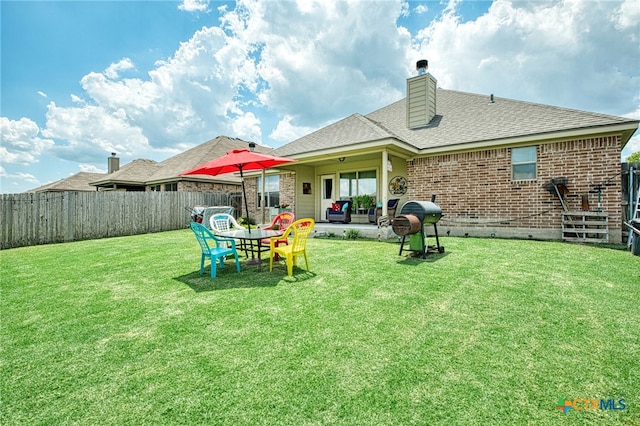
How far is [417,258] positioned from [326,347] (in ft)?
13.8

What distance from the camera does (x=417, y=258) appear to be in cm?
629

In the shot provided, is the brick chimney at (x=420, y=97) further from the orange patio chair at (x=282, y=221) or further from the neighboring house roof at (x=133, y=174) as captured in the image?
the neighboring house roof at (x=133, y=174)

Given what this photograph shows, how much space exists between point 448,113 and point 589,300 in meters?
10.6

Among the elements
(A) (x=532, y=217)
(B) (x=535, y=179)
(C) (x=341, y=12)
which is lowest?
(A) (x=532, y=217)

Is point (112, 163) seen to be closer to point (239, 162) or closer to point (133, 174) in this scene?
point (133, 174)

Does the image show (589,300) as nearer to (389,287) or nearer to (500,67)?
(389,287)

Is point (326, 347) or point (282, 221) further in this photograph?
point (282, 221)

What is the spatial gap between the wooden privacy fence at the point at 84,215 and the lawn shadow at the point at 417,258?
40.1 feet

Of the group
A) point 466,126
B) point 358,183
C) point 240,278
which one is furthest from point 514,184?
point 240,278

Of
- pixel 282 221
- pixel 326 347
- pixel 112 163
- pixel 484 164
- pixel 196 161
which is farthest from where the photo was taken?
pixel 112 163

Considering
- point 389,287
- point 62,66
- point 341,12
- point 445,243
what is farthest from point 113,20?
point 445,243

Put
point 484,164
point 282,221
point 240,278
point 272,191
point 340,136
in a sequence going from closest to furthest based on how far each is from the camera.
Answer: point 240,278, point 282,221, point 484,164, point 340,136, point 272,191

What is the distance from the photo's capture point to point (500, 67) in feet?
39.5

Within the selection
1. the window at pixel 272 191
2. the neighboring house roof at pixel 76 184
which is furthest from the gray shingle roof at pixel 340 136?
the neighboring house roof at pixel 76 184
